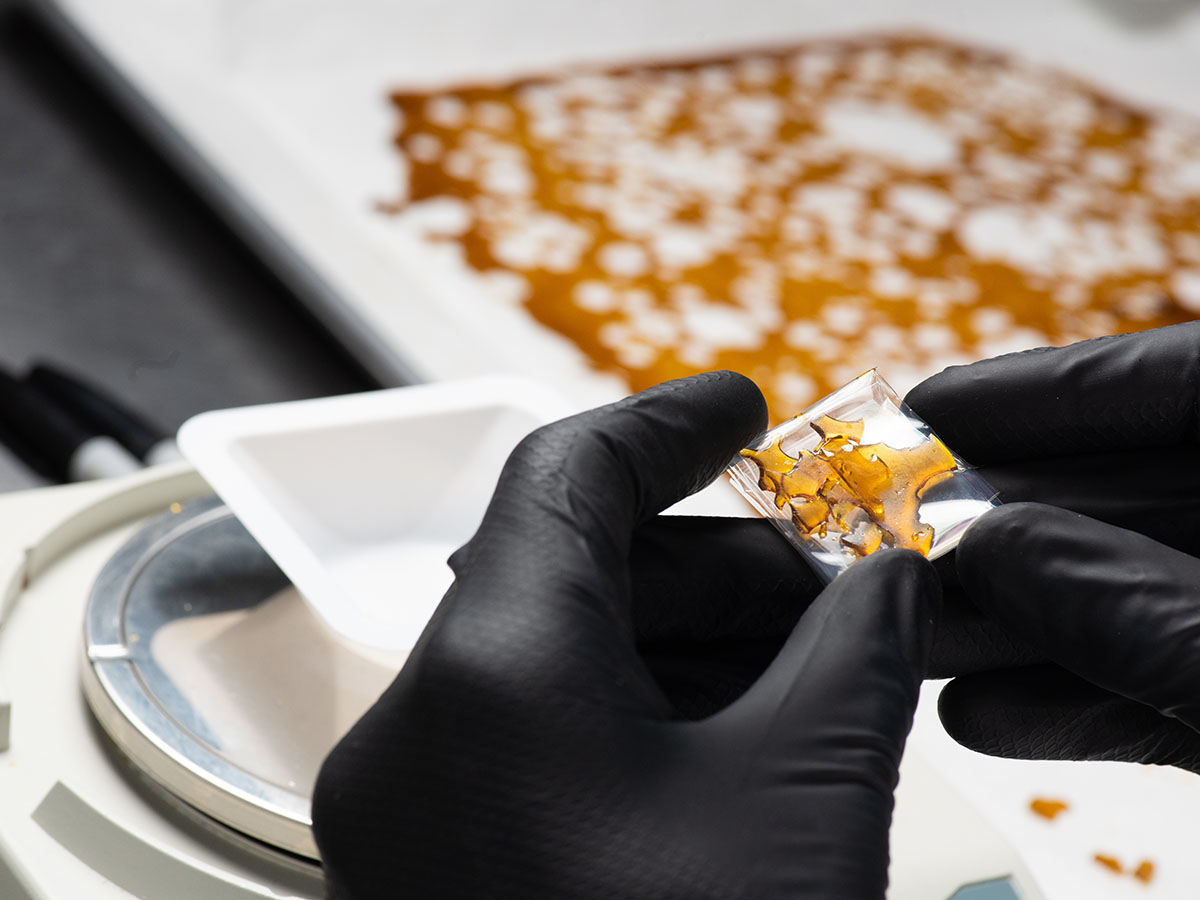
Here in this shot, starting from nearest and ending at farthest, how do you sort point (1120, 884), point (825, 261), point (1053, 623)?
point (1053, 623) < point (1120, 884) < point (825, 261)

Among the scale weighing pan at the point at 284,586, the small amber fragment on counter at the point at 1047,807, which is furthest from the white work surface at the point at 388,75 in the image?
the small amber fragment on counter at the point at 1047,807

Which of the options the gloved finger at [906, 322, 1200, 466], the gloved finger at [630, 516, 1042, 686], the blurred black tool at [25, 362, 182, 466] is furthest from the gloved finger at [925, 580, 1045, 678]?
the blurred black tool at [25, 362, 182, 466]

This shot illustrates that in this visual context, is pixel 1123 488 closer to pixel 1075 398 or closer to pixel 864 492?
pixel 1075 398

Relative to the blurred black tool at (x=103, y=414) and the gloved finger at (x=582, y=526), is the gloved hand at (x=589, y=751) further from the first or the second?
the blurred black tool at (x=103, y=414)

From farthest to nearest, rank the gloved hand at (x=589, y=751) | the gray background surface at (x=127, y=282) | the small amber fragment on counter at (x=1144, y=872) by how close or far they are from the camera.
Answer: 1. the gray background surface at (x=127, y=282)
2. the small amber fragment on counter at (x=1144, y=872)
3. the gloved hand at (x=589, y=751)

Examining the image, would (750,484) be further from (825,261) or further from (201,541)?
(825,261)

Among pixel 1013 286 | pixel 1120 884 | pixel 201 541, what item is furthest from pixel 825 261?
pixel 201 541
